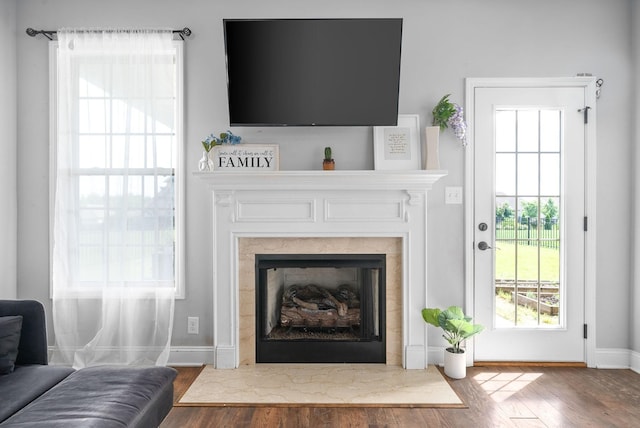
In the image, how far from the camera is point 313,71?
8.95 feet

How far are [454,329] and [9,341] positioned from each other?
2.45 m

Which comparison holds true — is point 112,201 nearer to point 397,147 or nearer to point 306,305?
point 306,305

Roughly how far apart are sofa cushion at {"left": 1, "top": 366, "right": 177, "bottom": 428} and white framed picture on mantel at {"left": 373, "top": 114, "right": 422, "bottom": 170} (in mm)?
1923

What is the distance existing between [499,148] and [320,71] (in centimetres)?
142

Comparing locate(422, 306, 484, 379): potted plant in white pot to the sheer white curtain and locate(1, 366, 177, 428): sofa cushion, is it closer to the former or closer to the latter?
locate(1, 366, 177, 428): sofa cushion

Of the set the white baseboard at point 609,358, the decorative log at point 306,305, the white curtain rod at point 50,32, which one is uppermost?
the white curtain rod at point 50,32

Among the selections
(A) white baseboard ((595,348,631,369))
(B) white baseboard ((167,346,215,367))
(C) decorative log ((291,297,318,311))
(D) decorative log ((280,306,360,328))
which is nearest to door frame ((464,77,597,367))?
(A) white baseboard ((595,348,631,369))

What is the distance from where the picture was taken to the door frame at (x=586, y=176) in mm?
2922

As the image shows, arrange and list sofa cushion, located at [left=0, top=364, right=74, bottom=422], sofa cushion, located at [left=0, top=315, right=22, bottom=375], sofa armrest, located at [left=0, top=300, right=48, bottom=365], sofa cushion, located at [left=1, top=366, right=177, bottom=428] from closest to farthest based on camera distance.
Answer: sofa cushion, located at [left=1, top=366, right=177, bottom=428]
sofa cushion, located at [left=0, top=364, right=74, bottom=422]
sofa cushion, located at [left=0, top=315, right=22, bottom=375]
sofa armrest, located at [left=0, top=300, right=48, bottom=365]

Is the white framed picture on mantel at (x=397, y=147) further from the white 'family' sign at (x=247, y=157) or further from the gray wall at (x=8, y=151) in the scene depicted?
A: the gray wall at (x=8, y=151)

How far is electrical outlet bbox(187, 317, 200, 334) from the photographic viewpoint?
117 inches

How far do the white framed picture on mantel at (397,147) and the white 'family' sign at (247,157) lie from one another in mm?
739

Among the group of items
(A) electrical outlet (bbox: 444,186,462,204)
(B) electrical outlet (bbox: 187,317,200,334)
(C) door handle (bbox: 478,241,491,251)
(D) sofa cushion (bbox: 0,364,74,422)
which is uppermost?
(A) electrical outlet (bbox: 444,186,462,204)

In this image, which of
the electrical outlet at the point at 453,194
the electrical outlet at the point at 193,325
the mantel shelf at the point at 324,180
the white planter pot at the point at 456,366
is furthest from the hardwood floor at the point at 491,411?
the mantel shelf at the point at 324,180
